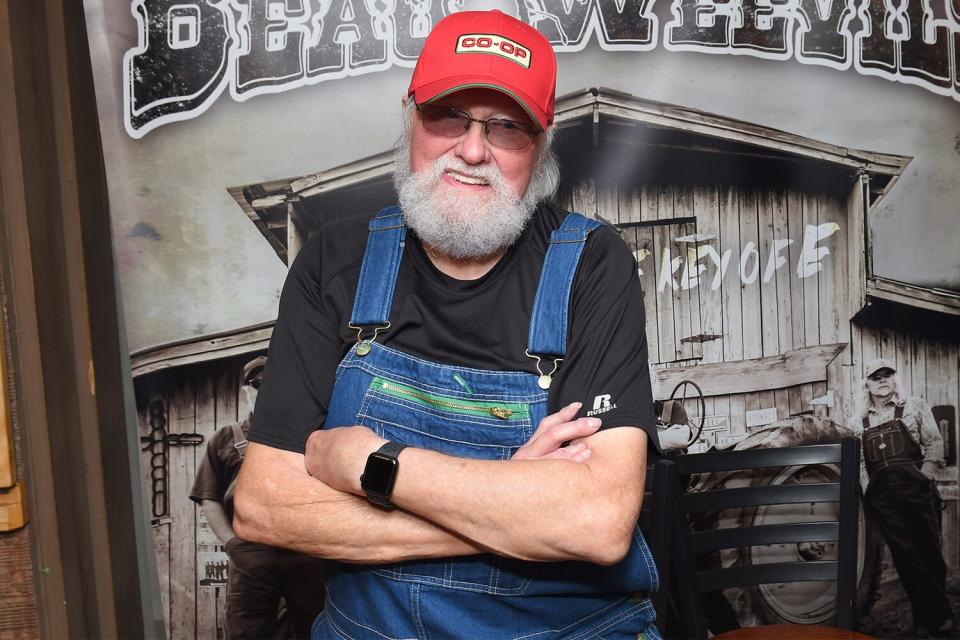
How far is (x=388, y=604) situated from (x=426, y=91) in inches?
37.8

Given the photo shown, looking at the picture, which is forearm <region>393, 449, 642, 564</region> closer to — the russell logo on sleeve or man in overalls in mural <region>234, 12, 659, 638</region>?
man in overalls in mural <region>234, 12, 659, 638</region>

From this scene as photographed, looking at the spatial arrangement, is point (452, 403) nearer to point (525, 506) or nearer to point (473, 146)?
point (525, 506)

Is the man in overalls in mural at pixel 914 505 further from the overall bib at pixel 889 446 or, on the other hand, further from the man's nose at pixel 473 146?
the man's nose at pixel 473 146

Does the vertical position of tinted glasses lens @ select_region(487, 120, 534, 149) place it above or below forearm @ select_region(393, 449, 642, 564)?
above

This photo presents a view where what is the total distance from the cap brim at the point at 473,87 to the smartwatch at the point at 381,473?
0.67m

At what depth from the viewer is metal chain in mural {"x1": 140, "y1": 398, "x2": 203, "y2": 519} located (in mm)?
2645

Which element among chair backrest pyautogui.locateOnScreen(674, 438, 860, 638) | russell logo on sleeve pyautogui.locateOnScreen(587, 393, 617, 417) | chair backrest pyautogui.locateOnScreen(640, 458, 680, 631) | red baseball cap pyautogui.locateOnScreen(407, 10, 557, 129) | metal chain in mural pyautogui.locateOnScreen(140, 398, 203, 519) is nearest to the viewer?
russell logo on sleeve pyautogui.locateOnScreen(587, 393, 617, 417)

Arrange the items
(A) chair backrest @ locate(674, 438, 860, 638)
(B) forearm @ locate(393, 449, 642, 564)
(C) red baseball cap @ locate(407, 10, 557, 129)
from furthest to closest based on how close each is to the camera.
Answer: (A) chair backrest @ locate(674, 438, 860, 638), (C) red baseball cap @ locate(407, 10, 557, 129), (B) forearm @ locate(393, 449, 642, 564)

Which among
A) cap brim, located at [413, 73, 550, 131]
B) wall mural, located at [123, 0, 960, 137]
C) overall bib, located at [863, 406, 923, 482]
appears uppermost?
wall mural, located at [123, 0, 960, 137]

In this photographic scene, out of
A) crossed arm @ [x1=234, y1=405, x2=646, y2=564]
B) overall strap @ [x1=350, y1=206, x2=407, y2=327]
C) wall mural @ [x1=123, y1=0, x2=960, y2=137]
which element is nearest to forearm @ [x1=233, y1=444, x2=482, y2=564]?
crossed arm @ [x1=234, y1=405, x2=646, y2=564]

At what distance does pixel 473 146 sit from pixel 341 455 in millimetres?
635

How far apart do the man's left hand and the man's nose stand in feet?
1.81

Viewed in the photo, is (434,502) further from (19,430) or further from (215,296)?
(215,296)

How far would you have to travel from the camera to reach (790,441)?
107 inches
